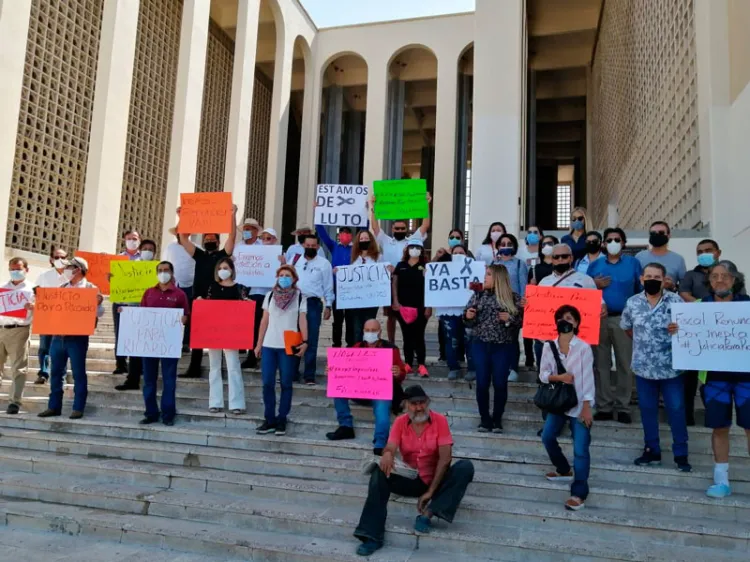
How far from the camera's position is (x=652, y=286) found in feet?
16.1

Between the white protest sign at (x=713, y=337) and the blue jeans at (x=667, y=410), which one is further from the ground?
the white protest sign at (x=713, y=337)

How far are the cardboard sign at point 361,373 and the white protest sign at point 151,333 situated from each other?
177 cm

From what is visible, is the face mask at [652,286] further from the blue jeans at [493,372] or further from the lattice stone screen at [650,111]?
the lattice stone screen at [650,111]

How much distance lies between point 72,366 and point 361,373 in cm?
327

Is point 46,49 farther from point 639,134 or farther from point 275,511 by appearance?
point 639,134

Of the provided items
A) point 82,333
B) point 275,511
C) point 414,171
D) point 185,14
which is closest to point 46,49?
point 185,14

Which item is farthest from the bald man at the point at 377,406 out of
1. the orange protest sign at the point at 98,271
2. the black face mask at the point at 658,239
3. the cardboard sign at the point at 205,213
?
the orange protest sign at the point at 98,271

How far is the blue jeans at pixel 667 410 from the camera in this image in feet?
15.4

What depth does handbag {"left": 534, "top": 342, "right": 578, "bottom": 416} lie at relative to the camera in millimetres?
4348

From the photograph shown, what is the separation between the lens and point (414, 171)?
1256 inches

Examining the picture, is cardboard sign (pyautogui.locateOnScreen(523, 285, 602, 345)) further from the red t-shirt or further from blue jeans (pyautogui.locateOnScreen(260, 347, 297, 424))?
blue jeans (pyautogui.locateOnScreen(260, 347, 297, 424))

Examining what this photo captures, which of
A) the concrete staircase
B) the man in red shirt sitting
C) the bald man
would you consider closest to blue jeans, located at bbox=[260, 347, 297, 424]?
the concrete staircase

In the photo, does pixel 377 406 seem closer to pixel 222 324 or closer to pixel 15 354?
pixel 222 324

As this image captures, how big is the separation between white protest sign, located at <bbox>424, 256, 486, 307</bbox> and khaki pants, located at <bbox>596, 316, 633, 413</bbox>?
148 cm
